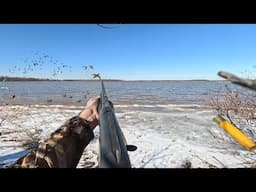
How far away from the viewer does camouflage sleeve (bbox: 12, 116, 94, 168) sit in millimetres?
1024

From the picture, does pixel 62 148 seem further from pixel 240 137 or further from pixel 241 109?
pixel 241 109

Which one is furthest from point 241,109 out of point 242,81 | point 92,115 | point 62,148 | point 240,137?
point 242,81

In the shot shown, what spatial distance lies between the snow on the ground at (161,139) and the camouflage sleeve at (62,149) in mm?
1490

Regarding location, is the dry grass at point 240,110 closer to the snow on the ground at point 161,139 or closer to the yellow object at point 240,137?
the snow on the ground at point 161,139

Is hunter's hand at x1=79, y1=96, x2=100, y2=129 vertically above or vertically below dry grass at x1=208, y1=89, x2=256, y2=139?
below

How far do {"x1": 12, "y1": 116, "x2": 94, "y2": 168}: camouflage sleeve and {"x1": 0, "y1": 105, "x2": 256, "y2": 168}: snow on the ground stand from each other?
149cm

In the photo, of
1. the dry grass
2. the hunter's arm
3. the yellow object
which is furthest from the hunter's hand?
the dry grass

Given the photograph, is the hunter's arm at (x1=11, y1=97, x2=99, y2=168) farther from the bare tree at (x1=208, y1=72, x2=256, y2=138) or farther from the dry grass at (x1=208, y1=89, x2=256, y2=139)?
the dry grass at (x1=208, y1=89, x2=256, y2=139)

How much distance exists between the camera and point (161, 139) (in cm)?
378
